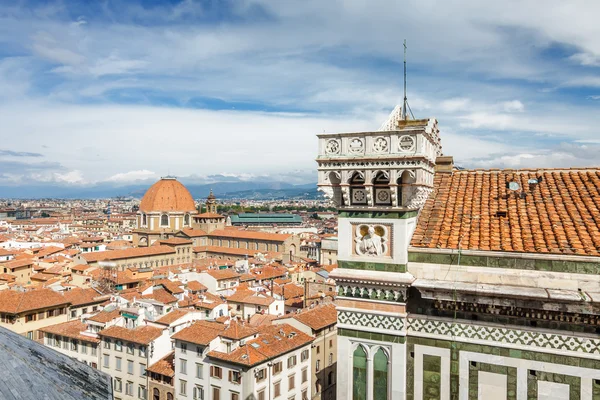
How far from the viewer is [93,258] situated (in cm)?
6047

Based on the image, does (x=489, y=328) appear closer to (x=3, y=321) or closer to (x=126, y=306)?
(x=126, y=306)

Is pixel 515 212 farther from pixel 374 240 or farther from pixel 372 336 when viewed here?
pixel 372 336

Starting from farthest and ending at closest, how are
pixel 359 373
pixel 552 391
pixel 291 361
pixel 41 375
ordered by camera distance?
pixel 291 361
pixel 359 373
pixel 552 391
pixel 41 375

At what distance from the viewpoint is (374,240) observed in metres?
7.58

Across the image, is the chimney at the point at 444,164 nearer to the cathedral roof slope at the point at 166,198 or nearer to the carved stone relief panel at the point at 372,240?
the carved stone relief panel at the point at 372,240

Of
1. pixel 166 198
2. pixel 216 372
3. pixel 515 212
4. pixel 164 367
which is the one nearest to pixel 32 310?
pixel 164 367

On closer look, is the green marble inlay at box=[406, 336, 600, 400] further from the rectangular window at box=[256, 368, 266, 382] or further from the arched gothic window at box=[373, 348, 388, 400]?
the rectangular window at box=[256, 368, 266, 382]

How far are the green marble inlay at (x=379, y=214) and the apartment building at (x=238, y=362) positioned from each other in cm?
1708

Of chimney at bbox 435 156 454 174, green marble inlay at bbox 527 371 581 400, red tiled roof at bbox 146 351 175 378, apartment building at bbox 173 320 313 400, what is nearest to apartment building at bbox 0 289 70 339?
red tiled roof at bbox 146 351 175 378

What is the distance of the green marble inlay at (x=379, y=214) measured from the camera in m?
7.43

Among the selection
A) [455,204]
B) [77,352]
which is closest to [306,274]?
[77,352]

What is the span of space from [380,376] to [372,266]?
1716mm

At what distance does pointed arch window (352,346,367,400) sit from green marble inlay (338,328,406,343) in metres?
0.22

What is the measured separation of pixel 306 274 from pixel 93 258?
91.7ft
